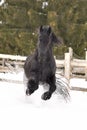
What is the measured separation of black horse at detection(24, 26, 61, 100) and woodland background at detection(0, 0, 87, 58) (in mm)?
10902

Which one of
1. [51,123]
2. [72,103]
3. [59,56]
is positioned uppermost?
[51,123]

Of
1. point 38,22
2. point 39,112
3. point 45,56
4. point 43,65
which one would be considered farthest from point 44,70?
point 38,22

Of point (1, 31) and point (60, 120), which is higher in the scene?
point (60, 120)

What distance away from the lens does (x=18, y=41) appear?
62.6 ft

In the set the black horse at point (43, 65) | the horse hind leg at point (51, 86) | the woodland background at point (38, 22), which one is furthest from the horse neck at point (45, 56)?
the woodland background at point (38, 22)

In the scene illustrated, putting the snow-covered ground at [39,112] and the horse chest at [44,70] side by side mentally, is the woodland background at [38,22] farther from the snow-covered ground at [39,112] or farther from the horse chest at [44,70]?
the horse chest at [44,70]

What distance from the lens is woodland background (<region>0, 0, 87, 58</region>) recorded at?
18797mm

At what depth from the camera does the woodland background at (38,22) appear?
61.7ft

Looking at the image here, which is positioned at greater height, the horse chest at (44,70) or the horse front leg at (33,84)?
the horse chest at (44,70)

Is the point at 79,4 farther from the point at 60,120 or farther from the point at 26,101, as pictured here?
the point at 60,120

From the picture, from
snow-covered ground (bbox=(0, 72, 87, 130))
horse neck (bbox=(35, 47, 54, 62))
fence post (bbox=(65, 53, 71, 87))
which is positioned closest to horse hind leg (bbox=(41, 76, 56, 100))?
snow-covered ground (bbox=(0, 72, 87, 130))

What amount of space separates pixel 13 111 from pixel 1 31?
46.2ft

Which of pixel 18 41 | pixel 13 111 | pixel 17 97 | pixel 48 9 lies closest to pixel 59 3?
pixel 48 9

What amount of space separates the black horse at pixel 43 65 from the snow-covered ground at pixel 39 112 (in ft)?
1.14
